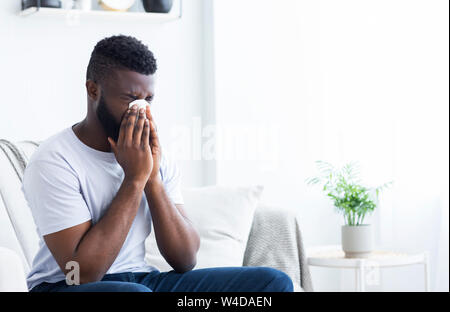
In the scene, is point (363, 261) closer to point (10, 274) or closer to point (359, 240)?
point (359, 240)

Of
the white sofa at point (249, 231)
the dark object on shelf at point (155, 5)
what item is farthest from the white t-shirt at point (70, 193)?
the dark object on shelf at point (155, 5)

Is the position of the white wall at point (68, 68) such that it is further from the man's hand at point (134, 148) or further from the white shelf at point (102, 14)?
the man's hand at point (134, 148)

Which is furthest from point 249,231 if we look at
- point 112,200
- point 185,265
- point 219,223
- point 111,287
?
point 111,287

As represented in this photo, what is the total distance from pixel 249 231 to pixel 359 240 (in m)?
0.45

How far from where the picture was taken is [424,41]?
2.86m

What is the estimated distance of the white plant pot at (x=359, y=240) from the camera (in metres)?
2.35

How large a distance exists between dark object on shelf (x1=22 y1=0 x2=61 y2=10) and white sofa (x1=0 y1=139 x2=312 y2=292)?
1.73 feet

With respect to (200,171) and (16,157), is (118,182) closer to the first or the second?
(16,157)

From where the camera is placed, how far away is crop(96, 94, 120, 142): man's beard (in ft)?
4.82

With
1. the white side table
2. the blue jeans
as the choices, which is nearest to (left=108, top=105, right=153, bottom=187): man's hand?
the blue jeans

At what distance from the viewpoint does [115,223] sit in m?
1.36

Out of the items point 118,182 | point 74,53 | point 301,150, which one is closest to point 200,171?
point 301,150

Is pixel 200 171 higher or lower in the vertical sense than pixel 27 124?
lower
